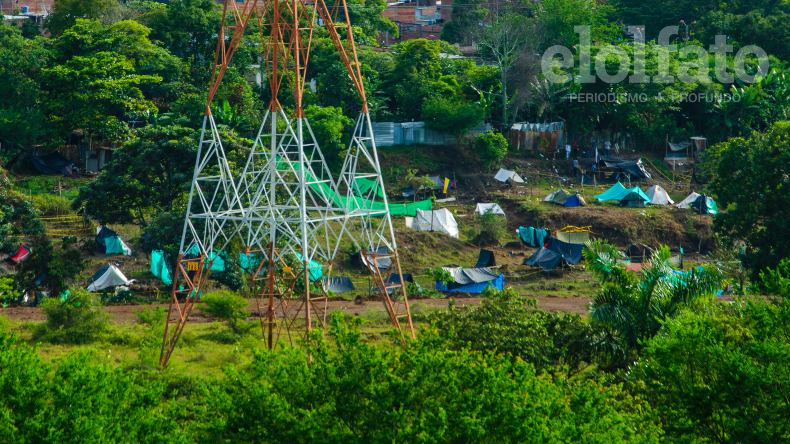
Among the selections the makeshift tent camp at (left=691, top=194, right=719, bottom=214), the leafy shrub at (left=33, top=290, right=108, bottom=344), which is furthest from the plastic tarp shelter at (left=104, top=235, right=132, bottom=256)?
the makeshift tent camp at (left=691, top=194, right=719, bottom=214)

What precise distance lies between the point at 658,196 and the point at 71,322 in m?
34.6

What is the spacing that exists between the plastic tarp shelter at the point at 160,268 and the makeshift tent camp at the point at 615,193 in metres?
25.8

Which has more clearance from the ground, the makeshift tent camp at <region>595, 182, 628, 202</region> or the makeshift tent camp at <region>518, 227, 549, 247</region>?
the makeshift tent camp at <region>595, 182, 628, 202</region>

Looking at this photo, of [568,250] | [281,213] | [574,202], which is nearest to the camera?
[281,213]

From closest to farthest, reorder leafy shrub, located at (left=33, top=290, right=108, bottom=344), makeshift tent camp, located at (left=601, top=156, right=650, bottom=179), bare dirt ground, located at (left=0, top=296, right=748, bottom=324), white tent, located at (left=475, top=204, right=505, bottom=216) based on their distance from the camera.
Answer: leafy shrub, located at (left=33, top=290, right=108, bottom=344) → bare dirt ground, located at (left=0, top=296, right=748, bottom=324) → white tent, located at (left=475, top=204, right=505, bottom=216) → makeshift tent camp, located at (left=601, top=156, right=650, bottom=179)

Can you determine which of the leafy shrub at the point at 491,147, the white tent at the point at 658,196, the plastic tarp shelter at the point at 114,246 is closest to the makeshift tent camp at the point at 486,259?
the leafy shrub at the point at 491,147

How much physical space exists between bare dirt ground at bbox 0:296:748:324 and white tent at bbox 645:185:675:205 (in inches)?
589

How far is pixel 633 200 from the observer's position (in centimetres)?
4750

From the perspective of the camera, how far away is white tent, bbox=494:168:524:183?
50438 mm

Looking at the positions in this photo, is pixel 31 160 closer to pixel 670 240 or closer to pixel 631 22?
pixel 670 240

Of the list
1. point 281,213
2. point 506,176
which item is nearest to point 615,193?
point 506,176

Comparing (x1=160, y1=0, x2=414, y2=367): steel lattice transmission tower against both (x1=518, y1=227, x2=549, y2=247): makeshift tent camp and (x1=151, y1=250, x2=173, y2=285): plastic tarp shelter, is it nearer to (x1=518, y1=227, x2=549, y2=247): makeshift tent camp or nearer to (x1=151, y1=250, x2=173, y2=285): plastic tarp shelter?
Answer: (x1=151, y1=250, x2=173, y2=285): plastic tarp shelter

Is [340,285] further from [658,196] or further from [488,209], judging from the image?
[658,196]

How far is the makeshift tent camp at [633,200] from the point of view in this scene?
155 ft
